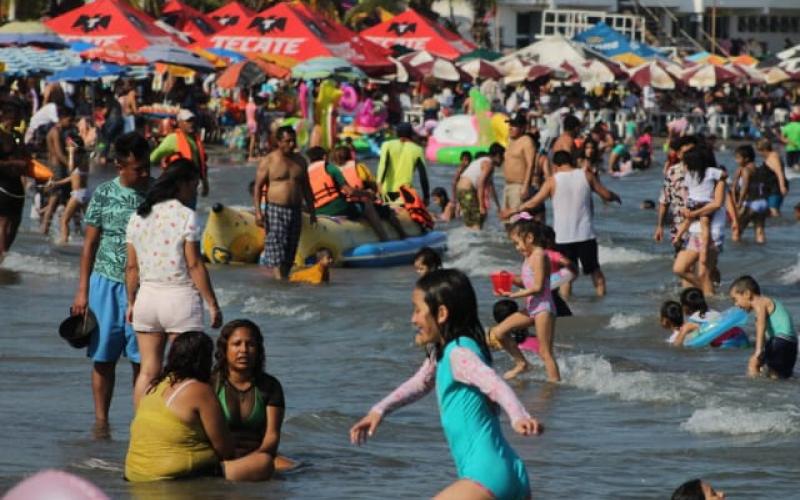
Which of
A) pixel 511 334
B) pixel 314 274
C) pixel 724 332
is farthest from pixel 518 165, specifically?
pixel 511 334

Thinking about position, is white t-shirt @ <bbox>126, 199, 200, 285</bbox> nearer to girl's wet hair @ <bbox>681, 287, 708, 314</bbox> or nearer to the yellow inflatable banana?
girl's wet hair @ <bbox>681, 287, 708, 314</bbox>

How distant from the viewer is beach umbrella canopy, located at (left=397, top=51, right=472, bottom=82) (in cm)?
4403

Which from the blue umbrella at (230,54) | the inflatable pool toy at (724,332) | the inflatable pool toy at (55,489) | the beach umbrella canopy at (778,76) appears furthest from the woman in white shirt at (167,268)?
the beach umbrella canopy at (778,76)

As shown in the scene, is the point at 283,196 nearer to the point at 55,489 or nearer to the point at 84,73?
the point at 55,489

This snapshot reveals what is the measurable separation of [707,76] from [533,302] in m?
37.0

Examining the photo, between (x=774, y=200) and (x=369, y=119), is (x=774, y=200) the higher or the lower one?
the lower one

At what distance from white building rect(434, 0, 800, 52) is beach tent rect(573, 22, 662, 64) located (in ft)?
48.1

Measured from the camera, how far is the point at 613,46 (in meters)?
56.5

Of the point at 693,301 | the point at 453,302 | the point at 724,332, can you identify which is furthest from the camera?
the point at 693,301

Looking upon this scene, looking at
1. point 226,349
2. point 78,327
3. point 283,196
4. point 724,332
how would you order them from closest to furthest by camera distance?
point 226,349, point 78,327, point 724,332, point 283,196

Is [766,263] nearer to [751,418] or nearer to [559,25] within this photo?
[751,418]

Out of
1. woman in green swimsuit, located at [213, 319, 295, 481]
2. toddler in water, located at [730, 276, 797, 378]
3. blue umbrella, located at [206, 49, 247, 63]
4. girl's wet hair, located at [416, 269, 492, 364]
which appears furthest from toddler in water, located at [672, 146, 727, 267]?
blue umbrella, located at [206, 49, 247, 63]

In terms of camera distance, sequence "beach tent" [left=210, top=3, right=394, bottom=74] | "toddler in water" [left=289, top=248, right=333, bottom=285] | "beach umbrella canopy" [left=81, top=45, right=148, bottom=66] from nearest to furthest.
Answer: "toddler in water" [left=289, top=248, right=333, bottom=285] → "beach umbrella canopy" [left=81, top=45, right=148, bottom=66] → "beach tent" [left=210, top=3, right=394, bottom=74]

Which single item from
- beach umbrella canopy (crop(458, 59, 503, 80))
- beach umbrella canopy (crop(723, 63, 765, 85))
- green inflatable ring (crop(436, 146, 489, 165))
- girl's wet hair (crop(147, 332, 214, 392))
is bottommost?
green inflatable ring (crop(436, 146, 489, 165))
